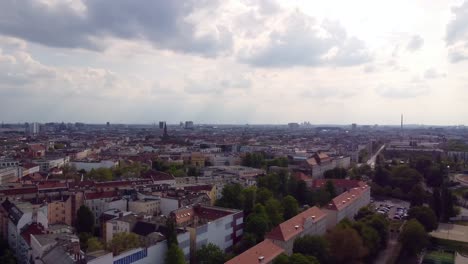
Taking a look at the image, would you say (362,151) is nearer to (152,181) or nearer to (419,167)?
(419,167)

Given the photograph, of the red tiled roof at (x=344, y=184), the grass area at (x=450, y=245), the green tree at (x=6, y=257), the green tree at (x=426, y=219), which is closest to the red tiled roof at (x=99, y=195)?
the green tree at (x=6, y=257)

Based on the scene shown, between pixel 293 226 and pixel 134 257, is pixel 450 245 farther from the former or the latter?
pixel 134 257

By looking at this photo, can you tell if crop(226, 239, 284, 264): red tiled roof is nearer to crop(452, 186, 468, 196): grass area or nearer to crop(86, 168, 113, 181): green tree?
crop(86, 168, 113, 181): green tree

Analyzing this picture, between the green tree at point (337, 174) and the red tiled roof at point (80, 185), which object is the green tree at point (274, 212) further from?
the green tree at point (337, 174)

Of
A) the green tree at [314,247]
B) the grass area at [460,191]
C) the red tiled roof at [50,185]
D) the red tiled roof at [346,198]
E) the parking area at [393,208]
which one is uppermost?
the red tiled roof at [50,185]

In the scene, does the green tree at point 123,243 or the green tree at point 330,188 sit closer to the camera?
the green tree at point 123,243

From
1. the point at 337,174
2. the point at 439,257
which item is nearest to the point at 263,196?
the point at 439,257

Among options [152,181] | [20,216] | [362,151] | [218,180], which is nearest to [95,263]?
[20,216]
